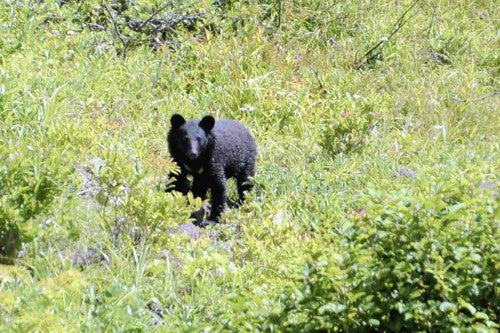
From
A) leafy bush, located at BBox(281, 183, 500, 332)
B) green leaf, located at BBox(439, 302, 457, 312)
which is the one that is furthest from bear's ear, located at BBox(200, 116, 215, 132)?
green leaf, located at BBox(439, 302, 457, 312)

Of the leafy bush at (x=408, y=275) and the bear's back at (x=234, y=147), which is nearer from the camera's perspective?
the leafy bush at (x=408, y=275)

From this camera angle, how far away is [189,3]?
35.1 feet

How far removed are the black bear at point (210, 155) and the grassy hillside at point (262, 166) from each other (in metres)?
0.26

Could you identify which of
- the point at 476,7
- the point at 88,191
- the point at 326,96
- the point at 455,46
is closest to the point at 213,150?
the point at 88,191

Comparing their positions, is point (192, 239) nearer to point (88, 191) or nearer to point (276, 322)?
point (88, 191)

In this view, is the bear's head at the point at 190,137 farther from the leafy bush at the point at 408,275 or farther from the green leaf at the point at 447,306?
the green leaf at the point at 447,306

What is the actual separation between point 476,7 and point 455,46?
1.53 metres

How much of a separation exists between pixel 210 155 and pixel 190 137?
1.09 feet

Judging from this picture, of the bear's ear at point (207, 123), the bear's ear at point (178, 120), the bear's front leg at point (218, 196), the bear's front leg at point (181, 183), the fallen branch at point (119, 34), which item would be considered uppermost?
the fallen branch at point (119, 34)

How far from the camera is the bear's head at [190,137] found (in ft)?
23.2

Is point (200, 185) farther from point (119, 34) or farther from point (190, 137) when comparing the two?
point (119, 34)

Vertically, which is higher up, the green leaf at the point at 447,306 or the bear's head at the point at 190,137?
the bear's head at the point at 190,137

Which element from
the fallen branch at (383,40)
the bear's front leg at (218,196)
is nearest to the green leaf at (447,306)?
the bear's front leg at (218,196)

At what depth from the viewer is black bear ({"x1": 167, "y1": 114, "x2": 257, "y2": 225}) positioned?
717cm
